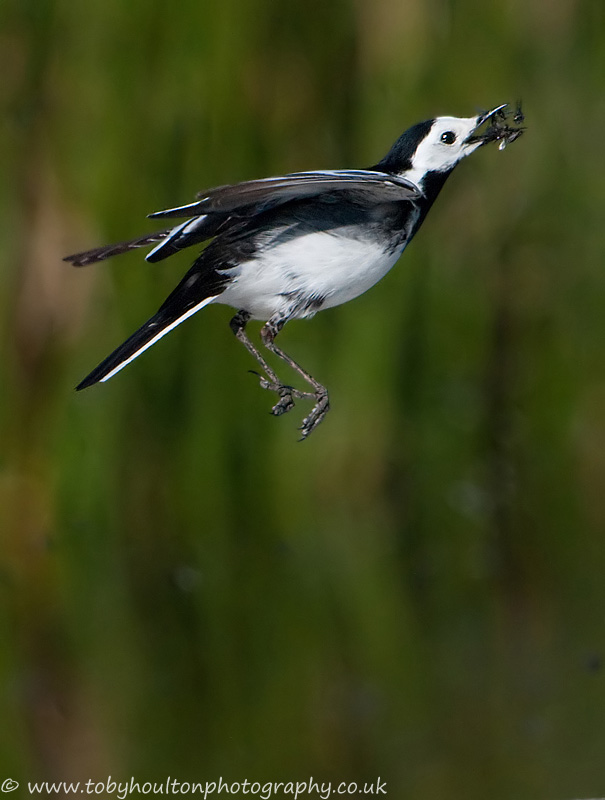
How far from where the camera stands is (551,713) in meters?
1.00

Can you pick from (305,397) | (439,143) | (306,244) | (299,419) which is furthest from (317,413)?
(299,419)

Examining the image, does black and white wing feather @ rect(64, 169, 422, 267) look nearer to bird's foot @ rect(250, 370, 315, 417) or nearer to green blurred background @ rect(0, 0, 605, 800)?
bird's foot @ rect(250, 370, 315, 417)

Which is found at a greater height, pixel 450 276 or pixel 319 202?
pixel 450 276

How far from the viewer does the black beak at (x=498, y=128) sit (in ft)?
2.89

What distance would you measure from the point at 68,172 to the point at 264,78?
287mm

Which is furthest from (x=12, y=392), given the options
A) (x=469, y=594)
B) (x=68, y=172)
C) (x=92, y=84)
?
(x=469, y=594)

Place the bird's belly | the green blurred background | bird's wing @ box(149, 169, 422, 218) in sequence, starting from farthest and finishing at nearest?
1. the green blurred background
2. the bird's belly
3. bird's wing @ box(149, 169, 422, 218)

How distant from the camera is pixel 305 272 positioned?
0.90m

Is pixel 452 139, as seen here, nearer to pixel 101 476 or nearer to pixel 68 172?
pixel 68 172

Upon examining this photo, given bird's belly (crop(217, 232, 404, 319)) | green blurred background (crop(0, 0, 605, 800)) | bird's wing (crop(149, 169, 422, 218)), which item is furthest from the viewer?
green blurred background (crop(0, 0, 605, 800))

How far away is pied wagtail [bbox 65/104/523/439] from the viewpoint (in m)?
0.88

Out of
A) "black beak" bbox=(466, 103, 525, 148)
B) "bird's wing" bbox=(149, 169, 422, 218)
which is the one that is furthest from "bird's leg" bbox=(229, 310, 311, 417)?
"black beak" bbox=(466, 103, 525, 148)

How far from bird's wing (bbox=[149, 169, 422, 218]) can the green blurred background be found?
0.44 m

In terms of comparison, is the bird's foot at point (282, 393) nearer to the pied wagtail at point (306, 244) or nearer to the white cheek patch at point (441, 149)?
the pied wagtail at point (306, 244)
